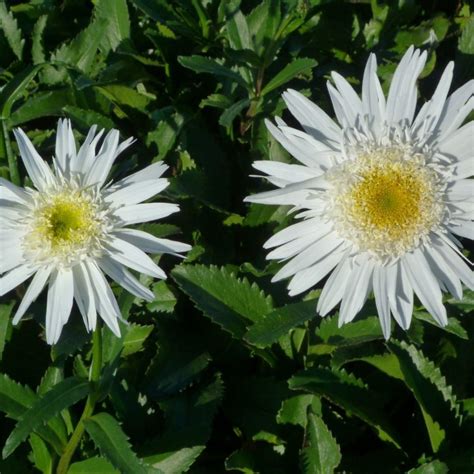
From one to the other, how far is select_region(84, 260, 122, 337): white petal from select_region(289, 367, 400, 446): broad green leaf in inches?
26.5

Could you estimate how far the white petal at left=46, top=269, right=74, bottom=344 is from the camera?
7.93 feet

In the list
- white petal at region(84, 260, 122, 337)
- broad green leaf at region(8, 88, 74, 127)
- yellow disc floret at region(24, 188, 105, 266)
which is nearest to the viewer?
white petal at region(84, 260, 122, 337)

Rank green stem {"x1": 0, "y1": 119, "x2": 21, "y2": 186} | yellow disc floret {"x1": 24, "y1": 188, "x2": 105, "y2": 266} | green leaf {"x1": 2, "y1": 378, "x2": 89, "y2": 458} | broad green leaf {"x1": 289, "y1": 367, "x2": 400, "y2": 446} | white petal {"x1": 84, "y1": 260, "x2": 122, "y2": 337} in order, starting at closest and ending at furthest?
green leaf {"x1": 2, "y1": 378, "x2": 89, "y2": 458}
white petal {"x1": 84, "y1": 260, "x2": 122, "y2": 337}
yellow disc floret {"x1": 24, "y1": 188, "x2": 105, "y2": 266}
broad green leaf {"x1": 289, "y1": 367, "x2": 400, "y2": 446}
green stem {"x1": 0, "y1": 119, "x2": 21, "y2": 186}

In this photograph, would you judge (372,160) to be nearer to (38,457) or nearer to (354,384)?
(354,384)

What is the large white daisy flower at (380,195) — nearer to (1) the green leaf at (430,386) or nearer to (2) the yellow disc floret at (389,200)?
(2) the yellow disc floret at (389,200)

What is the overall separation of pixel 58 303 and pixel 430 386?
1.39 m

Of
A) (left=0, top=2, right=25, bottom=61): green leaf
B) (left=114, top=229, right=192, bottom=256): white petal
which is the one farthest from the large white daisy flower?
(left=0, top=2, right=25, bottom=61): green leaf

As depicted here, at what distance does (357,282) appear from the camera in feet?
8.38

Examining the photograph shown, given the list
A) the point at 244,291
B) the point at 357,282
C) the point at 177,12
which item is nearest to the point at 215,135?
the point at 177,12

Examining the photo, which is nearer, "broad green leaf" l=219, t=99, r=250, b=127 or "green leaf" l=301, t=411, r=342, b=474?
"green leaf" l=301, t=411, r=342, b=474

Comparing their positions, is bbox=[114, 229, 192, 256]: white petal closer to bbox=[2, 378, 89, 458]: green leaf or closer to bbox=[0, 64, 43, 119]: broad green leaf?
bbox=[2, 378, 89, 458]: green leaf

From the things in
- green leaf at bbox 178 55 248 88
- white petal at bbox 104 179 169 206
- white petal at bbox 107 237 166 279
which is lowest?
white petal at bbox 107 237 166 279

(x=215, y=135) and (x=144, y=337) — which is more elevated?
(x=215, y=135)

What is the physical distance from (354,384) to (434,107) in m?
1.05
